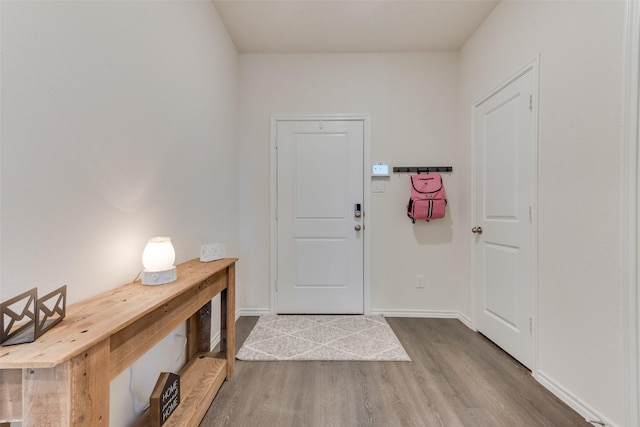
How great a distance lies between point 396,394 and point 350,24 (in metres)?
2.82

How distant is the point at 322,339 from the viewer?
2.17m

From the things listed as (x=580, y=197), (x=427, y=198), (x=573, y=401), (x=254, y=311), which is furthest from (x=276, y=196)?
(x=573, y=401)

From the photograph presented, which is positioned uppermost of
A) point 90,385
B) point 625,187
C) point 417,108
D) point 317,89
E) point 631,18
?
point 317,89

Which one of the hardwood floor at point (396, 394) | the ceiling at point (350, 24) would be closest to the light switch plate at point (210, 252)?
the hardwood floor at point (396, 394)

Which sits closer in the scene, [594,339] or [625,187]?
[625,187]

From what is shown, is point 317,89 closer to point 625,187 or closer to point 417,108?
point 417,108

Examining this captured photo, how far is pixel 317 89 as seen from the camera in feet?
8.86

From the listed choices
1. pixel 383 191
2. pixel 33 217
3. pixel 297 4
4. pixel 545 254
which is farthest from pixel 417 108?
pixel 33 217

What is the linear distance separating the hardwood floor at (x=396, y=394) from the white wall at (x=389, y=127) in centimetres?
80

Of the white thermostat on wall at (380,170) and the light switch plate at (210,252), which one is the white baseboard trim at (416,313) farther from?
the light switch plate at (210,252)

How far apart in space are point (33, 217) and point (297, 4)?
2.18 m

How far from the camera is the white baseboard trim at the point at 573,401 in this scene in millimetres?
1290

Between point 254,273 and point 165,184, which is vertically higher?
point 165,184

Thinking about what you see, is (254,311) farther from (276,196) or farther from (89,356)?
(89,356)
